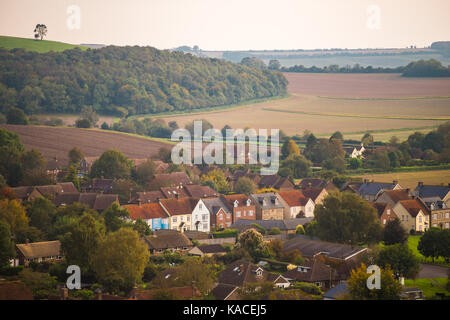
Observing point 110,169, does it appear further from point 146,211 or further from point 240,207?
point 240,207

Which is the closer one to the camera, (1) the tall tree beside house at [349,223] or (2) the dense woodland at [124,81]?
(1) the tall tree beside house at [349,223]

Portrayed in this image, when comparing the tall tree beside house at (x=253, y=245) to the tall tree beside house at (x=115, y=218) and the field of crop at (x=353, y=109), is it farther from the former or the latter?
the field of crop at (x=353, y=109)

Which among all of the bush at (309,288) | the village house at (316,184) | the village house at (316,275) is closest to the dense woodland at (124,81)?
the village house at (316,184)

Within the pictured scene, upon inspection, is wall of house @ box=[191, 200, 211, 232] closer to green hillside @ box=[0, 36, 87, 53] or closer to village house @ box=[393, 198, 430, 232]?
village house @ box=[393, 198, 430, 232]

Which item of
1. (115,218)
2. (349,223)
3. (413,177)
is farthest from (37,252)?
(413,177)

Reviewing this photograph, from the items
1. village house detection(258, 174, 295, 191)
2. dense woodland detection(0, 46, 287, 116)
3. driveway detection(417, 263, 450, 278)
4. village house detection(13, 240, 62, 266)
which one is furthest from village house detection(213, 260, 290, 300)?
dense woodland detection(0, 46, 287, 116)
